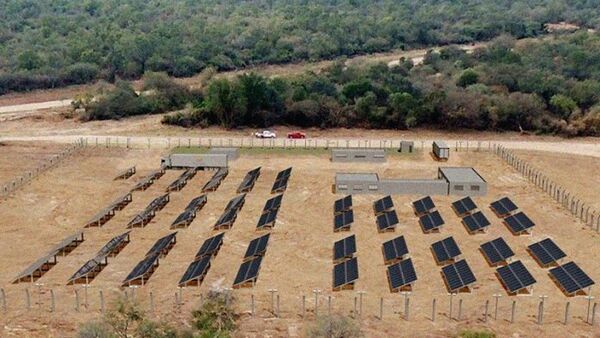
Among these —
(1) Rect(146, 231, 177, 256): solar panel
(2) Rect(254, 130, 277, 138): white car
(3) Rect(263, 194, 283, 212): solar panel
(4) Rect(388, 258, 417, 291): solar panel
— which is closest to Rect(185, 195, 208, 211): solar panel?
(3) Rect(263, 194, 283, 212): solar panel

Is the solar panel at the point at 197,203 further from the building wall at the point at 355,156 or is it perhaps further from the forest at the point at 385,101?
the forest at the point at 385,101

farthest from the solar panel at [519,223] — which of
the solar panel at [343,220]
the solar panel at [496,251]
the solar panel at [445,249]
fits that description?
the solar panel at [343,220]

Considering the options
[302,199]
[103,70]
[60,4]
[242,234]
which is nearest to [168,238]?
[242,234]

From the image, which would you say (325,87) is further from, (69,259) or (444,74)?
(69,259)

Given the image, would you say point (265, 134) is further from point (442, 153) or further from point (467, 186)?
point (467, 186)

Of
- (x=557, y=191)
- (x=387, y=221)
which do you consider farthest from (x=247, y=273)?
(x=557, y=191)

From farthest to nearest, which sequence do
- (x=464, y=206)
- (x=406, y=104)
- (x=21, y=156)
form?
(x=406, y=104) → (x=21, y=156) → (x=464, y=206)

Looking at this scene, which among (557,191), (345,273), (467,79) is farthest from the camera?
(467,79)

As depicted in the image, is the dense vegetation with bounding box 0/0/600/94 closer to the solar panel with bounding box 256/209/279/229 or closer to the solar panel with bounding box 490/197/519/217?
the solar panel with bounding box 256/209/279/229
